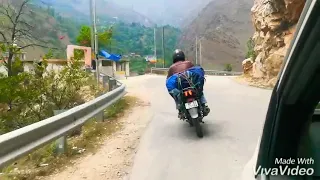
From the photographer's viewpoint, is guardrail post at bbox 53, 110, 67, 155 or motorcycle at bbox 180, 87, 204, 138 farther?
motorcycle at bbox 180, 87, 204, 138

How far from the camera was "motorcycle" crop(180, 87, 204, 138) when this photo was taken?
6.64m

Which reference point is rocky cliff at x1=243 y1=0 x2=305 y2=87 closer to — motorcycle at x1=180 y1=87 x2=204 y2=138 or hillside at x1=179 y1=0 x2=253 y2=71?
motorcycle at x1=180 y1=87 x2=204 y2=138

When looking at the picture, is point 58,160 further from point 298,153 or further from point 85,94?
point 85,94

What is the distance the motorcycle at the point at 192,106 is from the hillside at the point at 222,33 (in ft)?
289

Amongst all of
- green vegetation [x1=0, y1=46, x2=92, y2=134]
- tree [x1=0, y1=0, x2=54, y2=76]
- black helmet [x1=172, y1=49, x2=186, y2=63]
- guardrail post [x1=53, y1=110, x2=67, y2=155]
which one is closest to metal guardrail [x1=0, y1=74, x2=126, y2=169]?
guardrail post [x1=53, y1=110, x2=67, y2=155]

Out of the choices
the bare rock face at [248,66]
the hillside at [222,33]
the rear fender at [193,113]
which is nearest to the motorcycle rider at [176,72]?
the rear fender at [193,113]

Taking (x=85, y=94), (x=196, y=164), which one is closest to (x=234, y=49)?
(x=85, y=94)

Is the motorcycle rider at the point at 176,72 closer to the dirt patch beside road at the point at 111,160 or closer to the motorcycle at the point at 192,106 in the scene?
the motorcycle at the point at 192,106

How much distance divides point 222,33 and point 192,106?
10936 centimetres

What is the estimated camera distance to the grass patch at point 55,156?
15.9 feet

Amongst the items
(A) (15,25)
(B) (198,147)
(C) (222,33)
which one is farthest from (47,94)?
(C) (222,33)

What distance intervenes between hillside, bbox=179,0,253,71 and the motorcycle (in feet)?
289

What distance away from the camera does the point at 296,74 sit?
1.64m

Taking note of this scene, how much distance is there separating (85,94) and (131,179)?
355 inches
